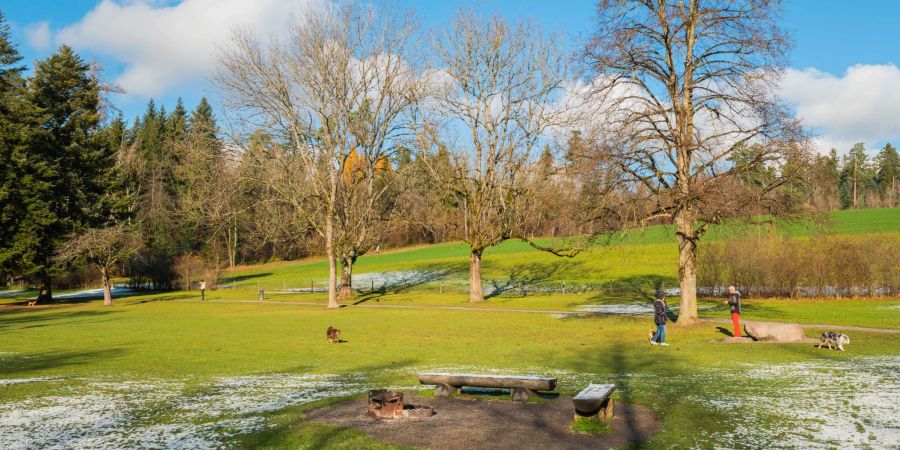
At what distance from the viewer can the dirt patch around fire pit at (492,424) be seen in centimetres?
925

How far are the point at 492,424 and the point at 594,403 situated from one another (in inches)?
65.9

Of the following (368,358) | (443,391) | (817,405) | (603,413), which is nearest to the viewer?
(603,413)

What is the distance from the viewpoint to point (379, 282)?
2682 inches

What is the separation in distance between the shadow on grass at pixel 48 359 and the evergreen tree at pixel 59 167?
121 feet

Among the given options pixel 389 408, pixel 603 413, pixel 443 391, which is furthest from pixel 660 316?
pixel 389 408

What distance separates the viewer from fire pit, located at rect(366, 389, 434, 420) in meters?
10.7

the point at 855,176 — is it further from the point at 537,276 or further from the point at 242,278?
the point at 242,278

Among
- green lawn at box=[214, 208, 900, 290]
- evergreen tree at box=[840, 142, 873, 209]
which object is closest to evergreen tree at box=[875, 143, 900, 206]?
evergreen tree at box=[840, 142, 873, 209]

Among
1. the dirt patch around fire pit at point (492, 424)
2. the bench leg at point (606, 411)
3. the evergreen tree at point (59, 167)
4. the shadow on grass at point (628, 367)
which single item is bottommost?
the shadow on grass at point (628, 367)

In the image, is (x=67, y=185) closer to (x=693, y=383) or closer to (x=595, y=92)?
(x=595, y=92)

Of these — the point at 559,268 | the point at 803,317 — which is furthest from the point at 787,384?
the point at 559,268

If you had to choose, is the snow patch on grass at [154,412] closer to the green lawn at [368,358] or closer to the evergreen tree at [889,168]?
the green lawn at [368,358]

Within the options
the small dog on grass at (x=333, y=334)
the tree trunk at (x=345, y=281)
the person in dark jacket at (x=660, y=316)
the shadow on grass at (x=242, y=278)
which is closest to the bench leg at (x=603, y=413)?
the person in dark jacket at (x=660, y=316)

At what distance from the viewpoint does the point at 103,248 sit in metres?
48.1
